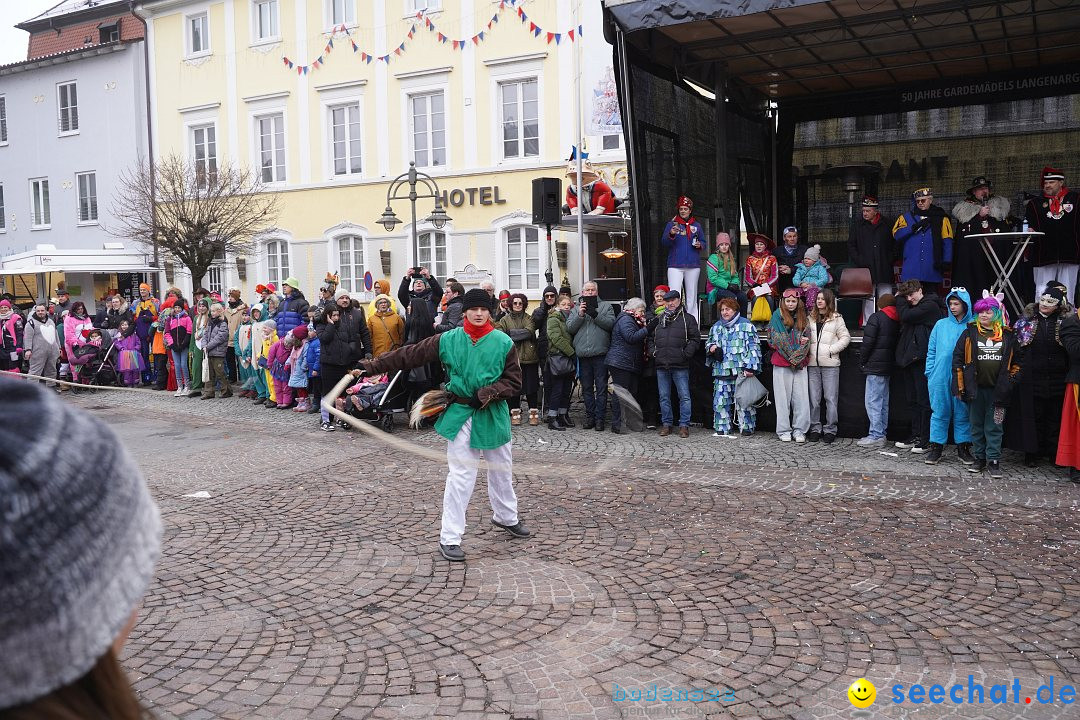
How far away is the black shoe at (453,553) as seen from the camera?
20.4ft

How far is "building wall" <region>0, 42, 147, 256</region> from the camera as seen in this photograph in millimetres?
26844

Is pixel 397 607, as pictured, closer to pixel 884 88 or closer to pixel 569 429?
pixel 569 429

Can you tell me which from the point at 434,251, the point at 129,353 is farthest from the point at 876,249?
the point at 129,353

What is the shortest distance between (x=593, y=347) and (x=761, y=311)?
240cm

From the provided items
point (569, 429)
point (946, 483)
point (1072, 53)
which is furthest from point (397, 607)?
point (1072, 53)

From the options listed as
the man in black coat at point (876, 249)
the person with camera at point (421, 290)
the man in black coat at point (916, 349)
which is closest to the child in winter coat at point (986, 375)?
the man in black coat at point (916, 349)

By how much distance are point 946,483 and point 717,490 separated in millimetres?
2256

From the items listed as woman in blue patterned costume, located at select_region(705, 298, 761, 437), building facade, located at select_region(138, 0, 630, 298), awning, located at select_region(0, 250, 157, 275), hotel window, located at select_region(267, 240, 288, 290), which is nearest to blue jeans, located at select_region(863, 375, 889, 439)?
woman in blue patterned costume, located at select_region(705, 298, 761, 437)

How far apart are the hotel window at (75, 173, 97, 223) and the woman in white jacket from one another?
2474cm

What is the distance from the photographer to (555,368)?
1188 centimetres

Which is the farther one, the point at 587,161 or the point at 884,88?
→ the point at 587,161

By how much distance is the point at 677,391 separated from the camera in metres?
11.6

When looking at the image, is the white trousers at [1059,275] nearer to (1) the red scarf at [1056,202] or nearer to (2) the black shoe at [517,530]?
(1) the red scarf at [1056,202]

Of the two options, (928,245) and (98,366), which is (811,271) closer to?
(928,245)
